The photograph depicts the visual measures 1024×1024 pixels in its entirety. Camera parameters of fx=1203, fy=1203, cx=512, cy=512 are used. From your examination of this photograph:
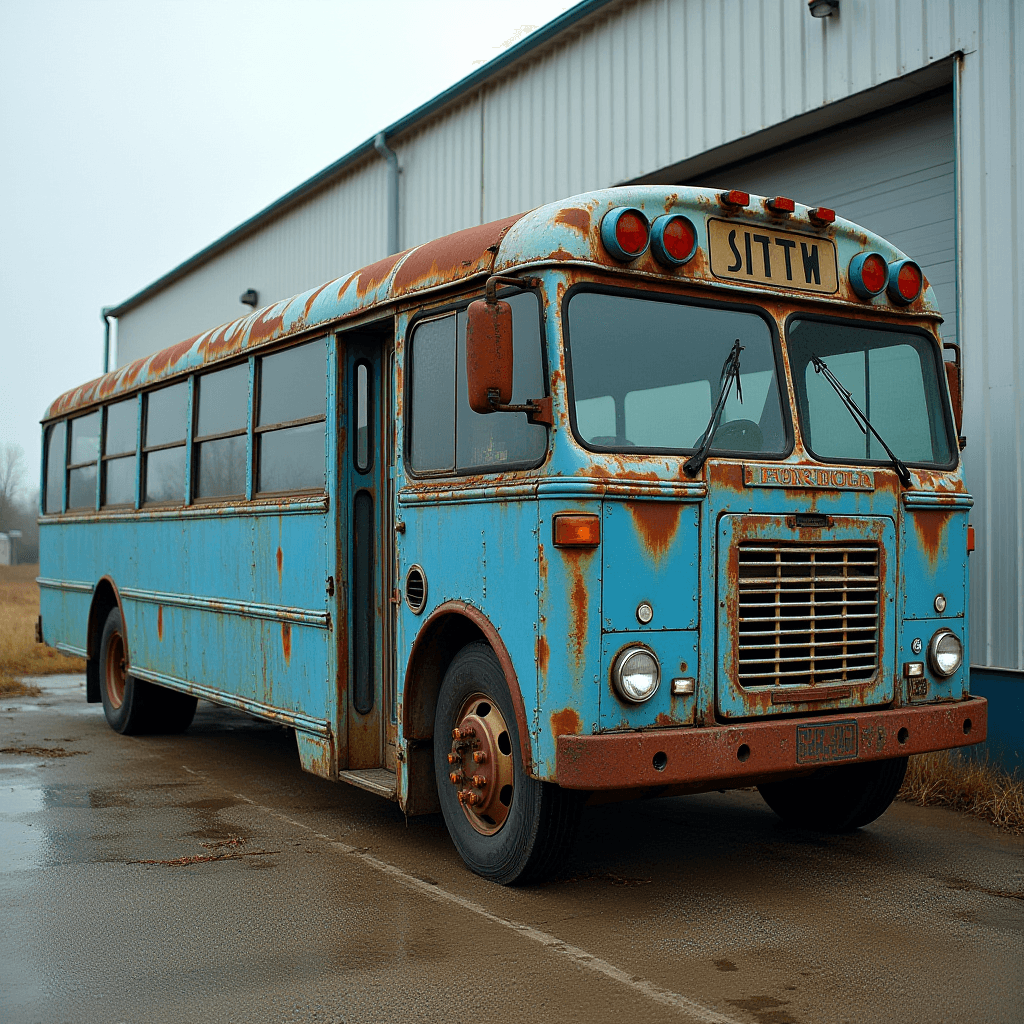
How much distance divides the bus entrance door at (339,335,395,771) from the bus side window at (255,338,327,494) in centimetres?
19

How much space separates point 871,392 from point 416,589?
2.22 m

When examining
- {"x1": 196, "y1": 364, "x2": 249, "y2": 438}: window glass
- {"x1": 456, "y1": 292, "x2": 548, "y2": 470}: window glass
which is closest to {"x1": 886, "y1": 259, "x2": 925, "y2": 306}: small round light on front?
{"x1": 456, "y1": 292, "x2": 548, "y2": 470}: window glass

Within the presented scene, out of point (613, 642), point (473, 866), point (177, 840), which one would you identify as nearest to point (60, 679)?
point (177, 840)

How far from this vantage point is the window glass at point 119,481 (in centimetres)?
917

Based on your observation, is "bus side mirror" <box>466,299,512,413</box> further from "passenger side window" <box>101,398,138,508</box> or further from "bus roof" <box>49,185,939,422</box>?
"passenger side window" <box>101,398,138,508</box>

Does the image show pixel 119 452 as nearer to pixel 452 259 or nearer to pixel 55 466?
pixel 55 466

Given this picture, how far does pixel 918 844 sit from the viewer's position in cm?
589

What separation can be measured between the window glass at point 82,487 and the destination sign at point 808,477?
6.79m

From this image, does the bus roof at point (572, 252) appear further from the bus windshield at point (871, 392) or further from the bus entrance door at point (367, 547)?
the bus entrance door at point (367, 547)

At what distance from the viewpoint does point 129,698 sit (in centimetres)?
921

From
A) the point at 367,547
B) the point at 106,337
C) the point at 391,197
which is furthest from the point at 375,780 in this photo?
the point at 106,337

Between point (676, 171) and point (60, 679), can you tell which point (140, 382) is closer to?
point (676, 171)

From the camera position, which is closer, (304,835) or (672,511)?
(672,511)

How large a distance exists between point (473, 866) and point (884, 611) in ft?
6.77
